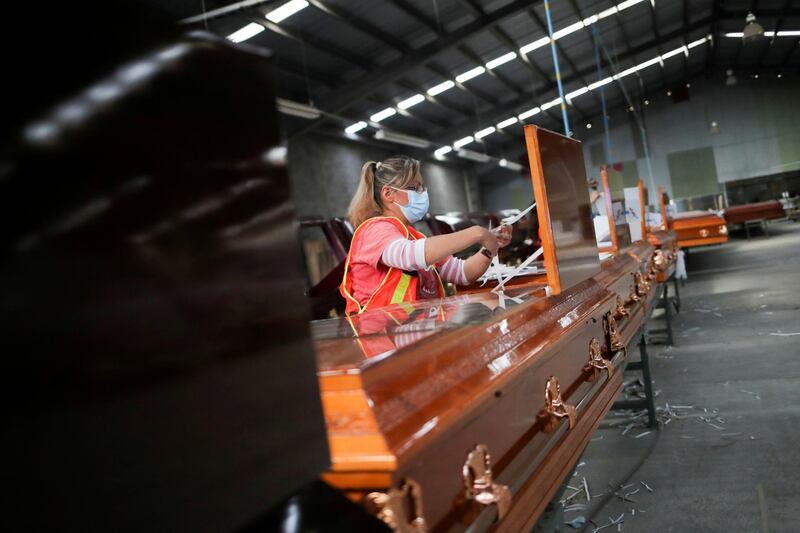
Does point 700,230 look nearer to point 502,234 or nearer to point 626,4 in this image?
point 502,234

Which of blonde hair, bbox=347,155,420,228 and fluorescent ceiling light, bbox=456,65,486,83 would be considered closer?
blonde hair, bbox=347,155,420,228

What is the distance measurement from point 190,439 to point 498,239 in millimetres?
1746

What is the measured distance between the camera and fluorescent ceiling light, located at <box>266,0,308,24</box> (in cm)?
909

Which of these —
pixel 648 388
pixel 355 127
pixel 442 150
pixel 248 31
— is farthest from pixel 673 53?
pixel 648 388

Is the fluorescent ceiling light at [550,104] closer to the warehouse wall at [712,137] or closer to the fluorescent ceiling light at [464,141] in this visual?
the fluorescent ceiling light at [464,141]

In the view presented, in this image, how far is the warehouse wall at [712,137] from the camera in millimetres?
22203

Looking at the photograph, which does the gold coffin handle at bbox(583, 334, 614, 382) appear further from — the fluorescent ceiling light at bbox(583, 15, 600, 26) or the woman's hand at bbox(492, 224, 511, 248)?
the fluorescent ceiling light at bbox(583, 15, 600, 26)

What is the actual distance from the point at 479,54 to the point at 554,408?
14.2 meters

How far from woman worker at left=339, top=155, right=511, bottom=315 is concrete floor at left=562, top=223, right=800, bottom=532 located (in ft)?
3.69

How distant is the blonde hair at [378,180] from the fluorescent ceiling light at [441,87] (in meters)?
13.0

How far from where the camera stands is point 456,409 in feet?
2.34

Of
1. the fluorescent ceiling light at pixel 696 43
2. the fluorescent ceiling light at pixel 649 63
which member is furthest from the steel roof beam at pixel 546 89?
the fluorescent ceiling light at pixel 696 43

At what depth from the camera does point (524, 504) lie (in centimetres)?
93

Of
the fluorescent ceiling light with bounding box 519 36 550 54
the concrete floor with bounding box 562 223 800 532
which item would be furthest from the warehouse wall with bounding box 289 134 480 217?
the concrete floor with bounding box 562 223 800 532
